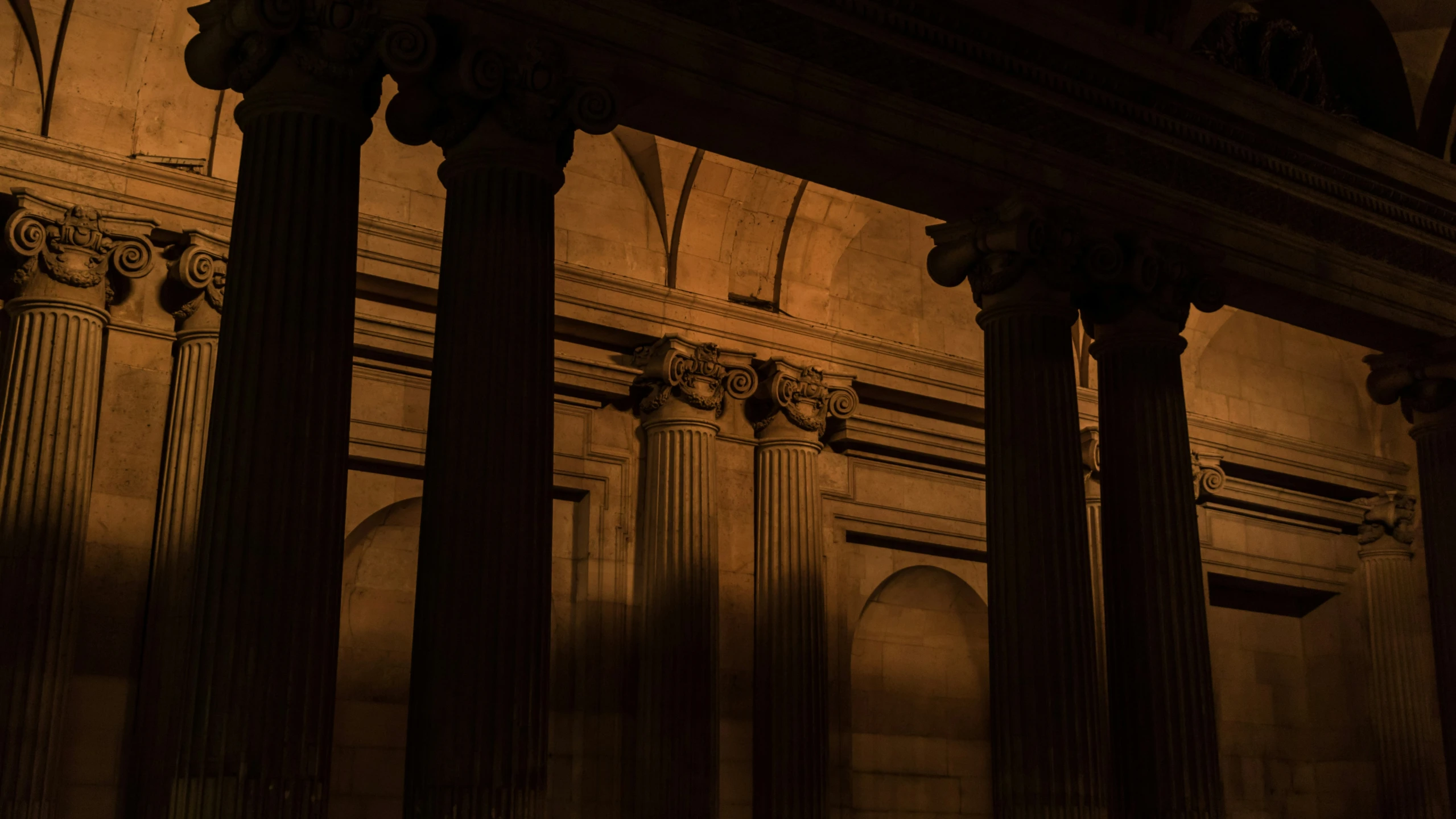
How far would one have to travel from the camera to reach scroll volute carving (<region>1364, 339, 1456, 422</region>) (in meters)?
16.4

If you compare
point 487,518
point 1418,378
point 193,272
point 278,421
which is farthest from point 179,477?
point 1418,378

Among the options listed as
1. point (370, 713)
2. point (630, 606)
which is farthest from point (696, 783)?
point (370, 713)

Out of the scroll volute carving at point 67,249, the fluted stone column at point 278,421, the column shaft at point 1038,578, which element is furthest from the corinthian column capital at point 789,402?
the fluted stone column at point 278,421

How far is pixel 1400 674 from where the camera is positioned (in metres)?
22.9

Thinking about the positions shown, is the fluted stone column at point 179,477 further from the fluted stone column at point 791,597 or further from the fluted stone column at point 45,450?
the fluted stone column at point 791,597

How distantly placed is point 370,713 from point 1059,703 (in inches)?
285

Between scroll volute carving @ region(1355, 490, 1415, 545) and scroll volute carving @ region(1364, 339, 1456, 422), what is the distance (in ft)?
23.8

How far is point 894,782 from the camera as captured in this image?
742 inches

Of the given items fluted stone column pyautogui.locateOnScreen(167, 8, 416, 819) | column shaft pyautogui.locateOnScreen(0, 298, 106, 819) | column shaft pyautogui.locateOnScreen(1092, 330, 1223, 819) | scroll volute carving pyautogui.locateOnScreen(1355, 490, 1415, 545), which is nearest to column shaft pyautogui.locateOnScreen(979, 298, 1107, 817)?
A: column shaft pyautogui.locateOnScreen(1092, 330, 1223, 819)

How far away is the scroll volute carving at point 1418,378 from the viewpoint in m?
16.4

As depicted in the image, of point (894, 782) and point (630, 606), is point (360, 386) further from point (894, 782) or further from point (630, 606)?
point (894, 782)

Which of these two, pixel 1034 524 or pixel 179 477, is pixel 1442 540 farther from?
pixel 179 477

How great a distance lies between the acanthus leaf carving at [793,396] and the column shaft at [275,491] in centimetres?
830

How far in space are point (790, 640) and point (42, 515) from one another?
8041 mm
